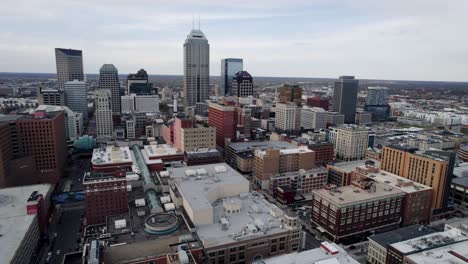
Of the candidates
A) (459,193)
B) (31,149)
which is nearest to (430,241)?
(459,193)

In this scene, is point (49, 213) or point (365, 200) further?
point (49, 213)

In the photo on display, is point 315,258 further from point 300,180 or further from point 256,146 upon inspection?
point 256,146

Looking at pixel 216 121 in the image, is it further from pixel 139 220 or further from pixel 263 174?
pixel 139 220

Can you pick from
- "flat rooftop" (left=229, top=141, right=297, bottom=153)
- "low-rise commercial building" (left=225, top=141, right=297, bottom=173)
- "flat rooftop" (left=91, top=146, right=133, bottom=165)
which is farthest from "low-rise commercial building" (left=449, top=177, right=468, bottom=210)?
"flat rooftop" (left=91, top=146, right=133, bottom=165)

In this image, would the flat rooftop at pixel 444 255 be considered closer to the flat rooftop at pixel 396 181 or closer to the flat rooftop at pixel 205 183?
the flat rooftop at pixel 396 181

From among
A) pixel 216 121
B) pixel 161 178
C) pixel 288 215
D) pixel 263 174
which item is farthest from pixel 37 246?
pixel 216 121

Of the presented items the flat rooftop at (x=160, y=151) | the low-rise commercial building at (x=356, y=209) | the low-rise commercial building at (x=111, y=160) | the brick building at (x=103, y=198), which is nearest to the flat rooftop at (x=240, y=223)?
the low-rise commercial building at (x=356, y=209)
